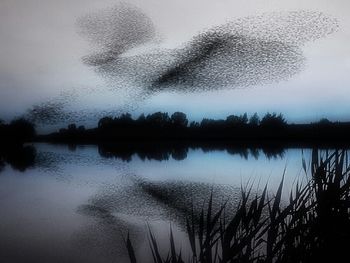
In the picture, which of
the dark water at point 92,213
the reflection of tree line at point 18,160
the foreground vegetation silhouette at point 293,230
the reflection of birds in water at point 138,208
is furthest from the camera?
the reflection of tree line at point 18,160

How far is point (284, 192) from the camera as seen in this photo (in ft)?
59.2

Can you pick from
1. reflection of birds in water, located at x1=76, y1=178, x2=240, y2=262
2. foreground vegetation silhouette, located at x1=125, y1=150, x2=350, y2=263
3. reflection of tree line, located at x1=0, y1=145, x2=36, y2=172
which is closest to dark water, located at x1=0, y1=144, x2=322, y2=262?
reflection of birds in water, located at x1=76, y1=178, x2=240, y2=262

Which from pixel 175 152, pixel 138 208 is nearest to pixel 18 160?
pixel 175 152

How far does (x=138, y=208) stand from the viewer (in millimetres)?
18625

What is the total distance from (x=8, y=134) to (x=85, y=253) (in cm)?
10897

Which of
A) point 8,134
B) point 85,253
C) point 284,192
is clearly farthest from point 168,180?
point 8,134

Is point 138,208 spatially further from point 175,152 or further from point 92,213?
point 175,152

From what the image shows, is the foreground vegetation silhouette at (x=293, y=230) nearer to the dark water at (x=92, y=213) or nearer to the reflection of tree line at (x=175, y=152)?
the dark water at (x=92, y=213)

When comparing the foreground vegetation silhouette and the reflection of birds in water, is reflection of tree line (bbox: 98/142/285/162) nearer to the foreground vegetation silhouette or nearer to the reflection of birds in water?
the reflection of birds in water

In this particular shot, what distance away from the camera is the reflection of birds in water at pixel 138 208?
13.1 m

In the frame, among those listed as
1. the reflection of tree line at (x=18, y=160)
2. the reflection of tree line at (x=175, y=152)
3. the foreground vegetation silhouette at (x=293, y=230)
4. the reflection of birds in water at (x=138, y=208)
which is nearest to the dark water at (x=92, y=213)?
the reflection of birds in water at (x=138, y=208)

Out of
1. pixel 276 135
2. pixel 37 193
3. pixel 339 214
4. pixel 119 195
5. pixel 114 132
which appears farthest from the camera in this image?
pixel 114 132

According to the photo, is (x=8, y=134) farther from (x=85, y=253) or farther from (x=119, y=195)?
(x=85, y=253)

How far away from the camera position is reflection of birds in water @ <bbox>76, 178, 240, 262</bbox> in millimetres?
13149
